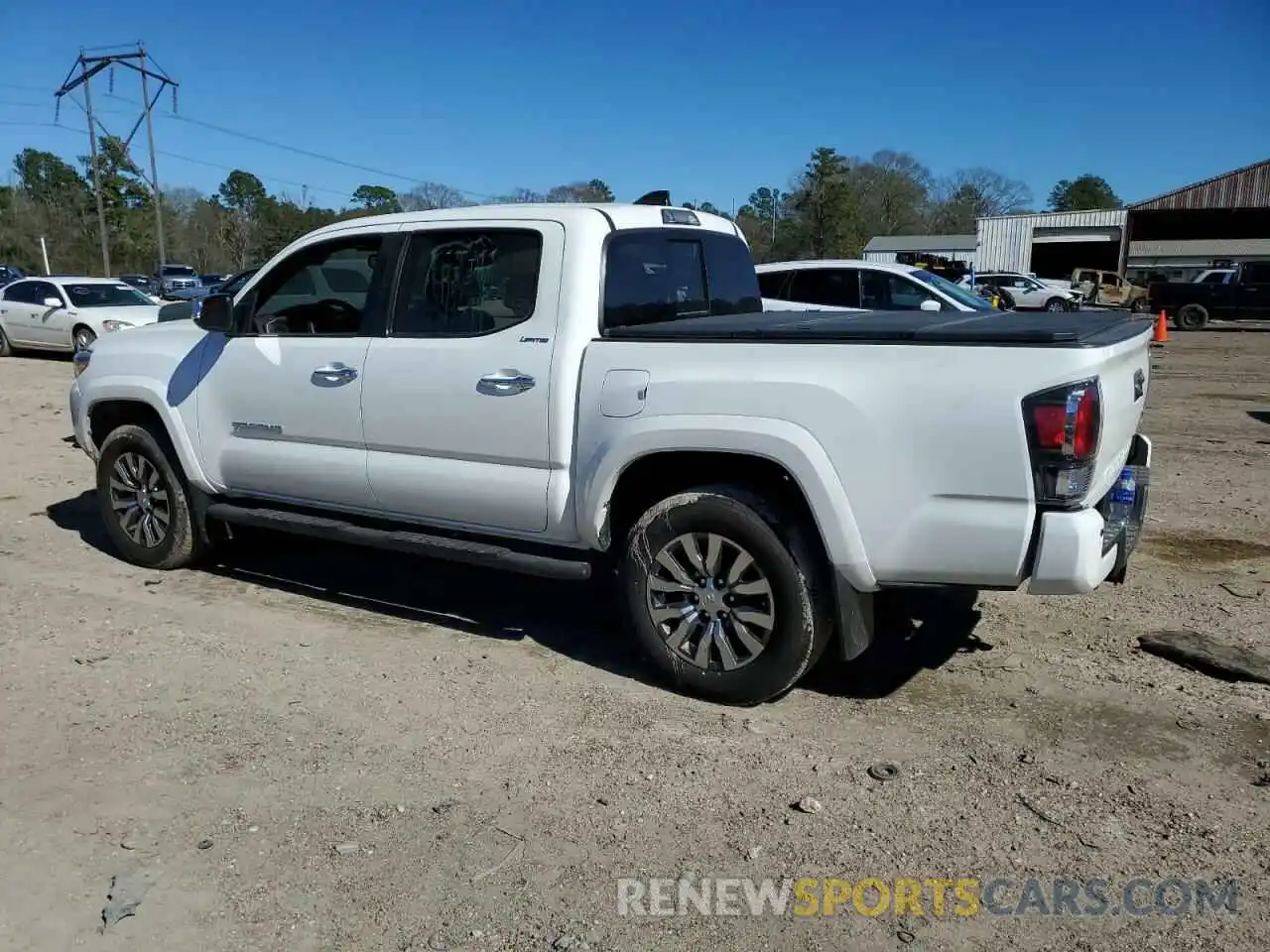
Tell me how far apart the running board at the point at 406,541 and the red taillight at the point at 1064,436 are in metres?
1.93

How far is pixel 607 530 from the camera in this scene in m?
4.47

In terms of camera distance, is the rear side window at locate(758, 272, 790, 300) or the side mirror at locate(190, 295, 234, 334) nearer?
the side mirror at locate(190, 295, 234, 334)

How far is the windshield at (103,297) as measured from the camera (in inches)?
758

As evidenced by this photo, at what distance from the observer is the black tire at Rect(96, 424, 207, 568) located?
19.6 feet

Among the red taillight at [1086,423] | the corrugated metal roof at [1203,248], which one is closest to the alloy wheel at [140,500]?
the red taillight at [1086,423]

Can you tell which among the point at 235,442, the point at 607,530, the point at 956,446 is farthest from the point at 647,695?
the point at 235,442

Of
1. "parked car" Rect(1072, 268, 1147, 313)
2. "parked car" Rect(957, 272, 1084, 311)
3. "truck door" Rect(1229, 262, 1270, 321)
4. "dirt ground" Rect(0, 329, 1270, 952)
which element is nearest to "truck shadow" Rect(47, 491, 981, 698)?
"dirt ground" Rect(0, 329, 1270, 952)

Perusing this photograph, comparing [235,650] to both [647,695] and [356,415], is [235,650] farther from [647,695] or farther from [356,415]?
[647,695]

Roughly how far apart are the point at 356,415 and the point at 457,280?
2.74 feet

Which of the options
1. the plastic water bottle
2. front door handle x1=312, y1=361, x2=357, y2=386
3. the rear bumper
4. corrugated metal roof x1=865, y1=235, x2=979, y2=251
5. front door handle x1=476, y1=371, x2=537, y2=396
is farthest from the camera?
corrugated metal roof x1=865, y1=235, x2=979, y2=251

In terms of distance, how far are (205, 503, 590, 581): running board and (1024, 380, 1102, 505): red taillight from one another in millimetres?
1934

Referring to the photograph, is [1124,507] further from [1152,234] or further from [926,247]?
[926,247]

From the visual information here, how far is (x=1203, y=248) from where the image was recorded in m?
55.2

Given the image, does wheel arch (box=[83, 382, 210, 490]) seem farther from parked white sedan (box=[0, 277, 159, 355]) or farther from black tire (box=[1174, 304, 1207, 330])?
black tire (box=[1174, 304, 1207, 330])
